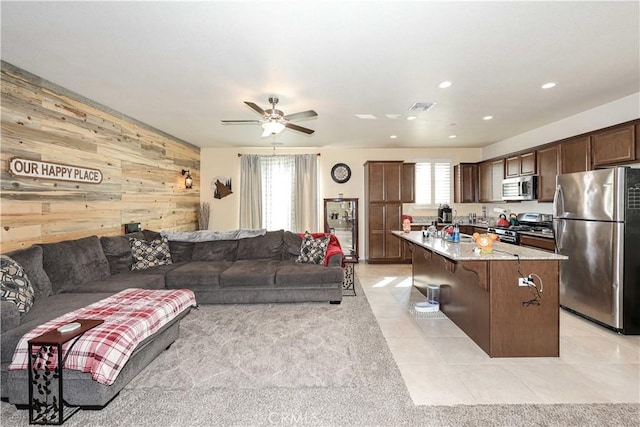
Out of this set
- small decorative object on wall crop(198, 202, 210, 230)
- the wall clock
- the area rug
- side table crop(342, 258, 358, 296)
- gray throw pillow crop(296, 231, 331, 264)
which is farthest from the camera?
the wall clock

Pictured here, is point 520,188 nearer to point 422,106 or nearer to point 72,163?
point 422,106

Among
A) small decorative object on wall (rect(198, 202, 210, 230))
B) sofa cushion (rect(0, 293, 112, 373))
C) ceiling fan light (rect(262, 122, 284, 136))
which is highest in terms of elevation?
ceiling fan light (rect(262, 122, 284, 136))

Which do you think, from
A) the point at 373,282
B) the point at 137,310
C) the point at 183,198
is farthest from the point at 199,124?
the point at 373,282

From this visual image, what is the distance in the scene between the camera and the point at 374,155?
7.29m

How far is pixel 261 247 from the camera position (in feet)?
16.1

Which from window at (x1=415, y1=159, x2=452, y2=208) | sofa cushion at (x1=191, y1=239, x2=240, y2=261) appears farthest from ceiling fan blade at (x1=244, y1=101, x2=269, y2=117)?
window at (x1=415, y1=159, x2=452, y2=208)

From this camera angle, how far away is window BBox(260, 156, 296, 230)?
7.07m

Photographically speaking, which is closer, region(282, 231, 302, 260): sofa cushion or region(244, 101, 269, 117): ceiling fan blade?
region(244, 101, 269, 117): ceiling fan blade

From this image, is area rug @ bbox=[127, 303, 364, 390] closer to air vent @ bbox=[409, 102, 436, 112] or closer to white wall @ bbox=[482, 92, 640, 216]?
air vent @ bbox=[409, 102, 436, 112]

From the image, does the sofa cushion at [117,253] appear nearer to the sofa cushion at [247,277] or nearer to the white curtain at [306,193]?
the sofa cushion at [247,277]

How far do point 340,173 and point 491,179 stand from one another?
3267 millimetres

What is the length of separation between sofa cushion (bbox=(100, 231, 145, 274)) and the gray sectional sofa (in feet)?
0.04

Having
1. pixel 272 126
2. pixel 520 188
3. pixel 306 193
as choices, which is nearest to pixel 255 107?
pixel 272 126

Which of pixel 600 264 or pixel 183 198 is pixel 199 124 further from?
pixel 600 264
